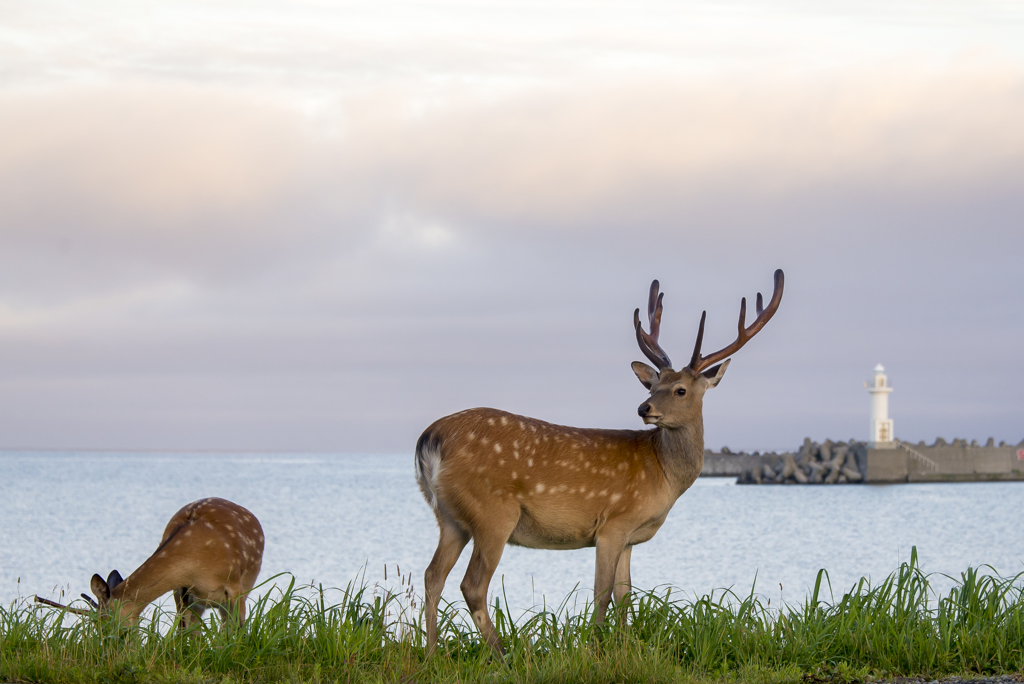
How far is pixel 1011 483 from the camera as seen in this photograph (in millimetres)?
82000

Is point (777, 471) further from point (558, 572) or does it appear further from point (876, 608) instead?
point (876, 608)

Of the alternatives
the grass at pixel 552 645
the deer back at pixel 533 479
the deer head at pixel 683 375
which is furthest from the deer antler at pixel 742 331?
the grass at pixel 552 645

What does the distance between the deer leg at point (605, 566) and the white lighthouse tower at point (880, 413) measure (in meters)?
60.9

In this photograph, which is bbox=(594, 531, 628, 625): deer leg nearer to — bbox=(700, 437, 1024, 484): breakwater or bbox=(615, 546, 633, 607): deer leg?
bbox=(615, 546, 633, 607): deer leg

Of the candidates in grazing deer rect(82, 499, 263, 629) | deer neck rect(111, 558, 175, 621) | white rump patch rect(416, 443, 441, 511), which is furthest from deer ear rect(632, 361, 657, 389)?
deer neck rect(111, 558, 175, 621)

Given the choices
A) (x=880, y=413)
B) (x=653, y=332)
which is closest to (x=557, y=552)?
(x=653, y=332)

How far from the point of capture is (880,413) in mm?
66812

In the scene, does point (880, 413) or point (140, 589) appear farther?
point (880, 413)

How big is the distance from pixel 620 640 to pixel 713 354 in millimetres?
1991

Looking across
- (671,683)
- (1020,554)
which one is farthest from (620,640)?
(1020,554)

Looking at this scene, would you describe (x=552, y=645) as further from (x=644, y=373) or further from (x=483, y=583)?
(x=644, y=373)

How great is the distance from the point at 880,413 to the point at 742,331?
63238 mm

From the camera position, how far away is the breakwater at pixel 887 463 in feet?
226

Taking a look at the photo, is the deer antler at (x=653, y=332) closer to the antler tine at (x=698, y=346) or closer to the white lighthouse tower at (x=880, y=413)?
the antler tine at (x=698, y=346)
